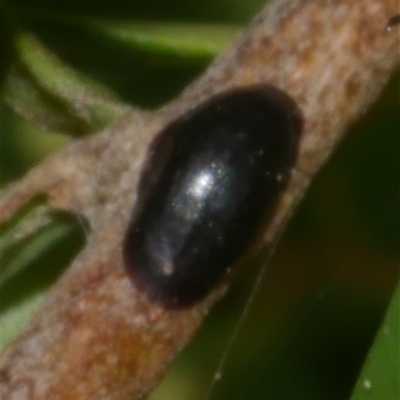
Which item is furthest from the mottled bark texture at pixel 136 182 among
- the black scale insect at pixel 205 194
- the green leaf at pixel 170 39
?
the green leaf at pixel 170 39

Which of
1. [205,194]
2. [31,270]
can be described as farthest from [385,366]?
[31,270]

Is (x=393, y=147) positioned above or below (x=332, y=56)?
below

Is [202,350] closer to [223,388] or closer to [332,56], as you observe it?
[223,388]

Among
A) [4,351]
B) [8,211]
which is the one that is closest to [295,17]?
[8,211]

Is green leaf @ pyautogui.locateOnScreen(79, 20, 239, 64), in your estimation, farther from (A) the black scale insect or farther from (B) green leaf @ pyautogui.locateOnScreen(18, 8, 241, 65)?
(A) the black scale insect

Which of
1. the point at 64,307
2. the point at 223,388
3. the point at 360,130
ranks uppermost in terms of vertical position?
the point at 64,307

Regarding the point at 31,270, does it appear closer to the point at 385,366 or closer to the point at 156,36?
the point at 156,36

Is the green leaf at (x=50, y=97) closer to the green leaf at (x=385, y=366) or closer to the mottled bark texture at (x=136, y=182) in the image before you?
the mottled bark texture at (x=136, y=182)
